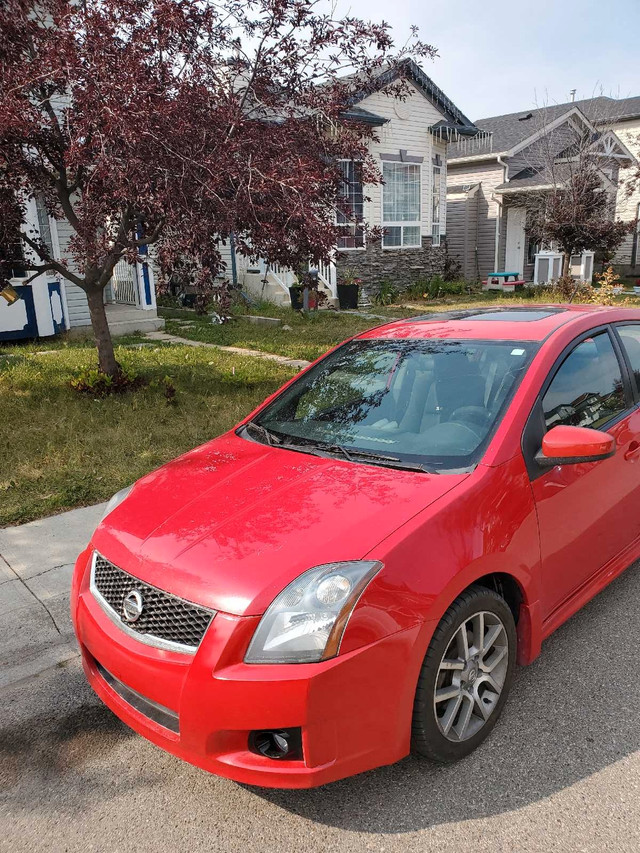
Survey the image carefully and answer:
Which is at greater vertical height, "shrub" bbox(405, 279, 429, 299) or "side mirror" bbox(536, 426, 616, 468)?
"side mirror" bbox(536, 426, 616, 468)

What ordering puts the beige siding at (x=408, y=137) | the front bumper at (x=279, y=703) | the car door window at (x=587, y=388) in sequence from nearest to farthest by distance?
the front bumper at (x=279, y=703) < the car door window at (x=587, y=388) < the beige siding at (x=408, y=137)

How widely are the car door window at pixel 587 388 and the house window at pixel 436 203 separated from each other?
1880 centimetres

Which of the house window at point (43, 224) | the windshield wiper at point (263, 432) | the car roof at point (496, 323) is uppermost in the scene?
the house window at point (43, 224)

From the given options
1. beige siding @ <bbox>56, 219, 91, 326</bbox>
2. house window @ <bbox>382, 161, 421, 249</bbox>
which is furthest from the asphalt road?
house window @ <bbox>382, 161, 421, 249</bbox>

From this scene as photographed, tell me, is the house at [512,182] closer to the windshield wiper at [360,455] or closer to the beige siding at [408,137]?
the beige siding at [408,137]

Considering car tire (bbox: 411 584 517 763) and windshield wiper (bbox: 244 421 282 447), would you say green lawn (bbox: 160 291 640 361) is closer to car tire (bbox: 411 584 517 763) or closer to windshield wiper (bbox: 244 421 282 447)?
windshield wiper (bbox: 244 421 282 447)

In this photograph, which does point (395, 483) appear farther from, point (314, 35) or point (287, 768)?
point (314, 35)

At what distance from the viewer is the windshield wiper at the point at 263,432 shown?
3389mm

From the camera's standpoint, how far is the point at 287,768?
2195 millimetres

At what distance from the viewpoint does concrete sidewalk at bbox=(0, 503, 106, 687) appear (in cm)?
342

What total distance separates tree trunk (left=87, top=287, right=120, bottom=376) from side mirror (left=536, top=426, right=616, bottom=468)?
21.2 ft

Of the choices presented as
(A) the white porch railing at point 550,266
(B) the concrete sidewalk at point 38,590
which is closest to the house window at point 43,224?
(B) the concrete sidewalk at point 38,590

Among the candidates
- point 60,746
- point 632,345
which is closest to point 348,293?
point 632,345

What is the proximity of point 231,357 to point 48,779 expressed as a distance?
27.3 feet
